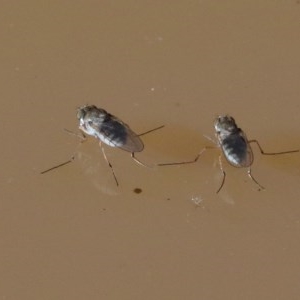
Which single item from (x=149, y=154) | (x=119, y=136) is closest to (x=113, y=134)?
(x=119, y=136)

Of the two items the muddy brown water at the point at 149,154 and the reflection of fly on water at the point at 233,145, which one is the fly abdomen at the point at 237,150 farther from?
the muddy brown water at the point at 149,154

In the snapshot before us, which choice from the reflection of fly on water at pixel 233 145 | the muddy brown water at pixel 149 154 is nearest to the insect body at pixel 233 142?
the reflection of fly on water at pixel 233 145

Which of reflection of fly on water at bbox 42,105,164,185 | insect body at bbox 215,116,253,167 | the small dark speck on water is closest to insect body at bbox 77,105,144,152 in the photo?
reflection of fly on water at bbox 42,105,164,185

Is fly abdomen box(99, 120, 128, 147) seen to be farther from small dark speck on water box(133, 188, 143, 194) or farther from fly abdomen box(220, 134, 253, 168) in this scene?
fly abdomen box(220, 134, 253, 168)

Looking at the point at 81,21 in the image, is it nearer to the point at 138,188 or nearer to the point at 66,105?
the point at 66,105

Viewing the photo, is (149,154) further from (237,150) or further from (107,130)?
(237,150)
